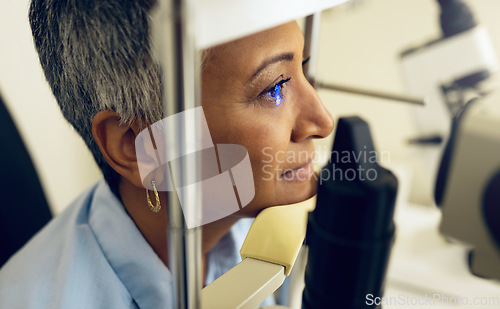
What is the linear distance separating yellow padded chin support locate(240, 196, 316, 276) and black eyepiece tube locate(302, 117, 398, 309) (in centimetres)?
5

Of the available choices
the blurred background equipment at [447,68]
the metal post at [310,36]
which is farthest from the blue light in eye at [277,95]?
the blurred background equipment at [447,68]

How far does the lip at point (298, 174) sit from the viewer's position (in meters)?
0.48

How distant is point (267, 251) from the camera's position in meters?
0.37

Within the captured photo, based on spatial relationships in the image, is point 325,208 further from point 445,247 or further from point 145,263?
point 445,247

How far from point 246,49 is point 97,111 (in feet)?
0.62

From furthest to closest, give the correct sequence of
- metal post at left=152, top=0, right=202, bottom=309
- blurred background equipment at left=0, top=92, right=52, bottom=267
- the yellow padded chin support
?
blurred background equipment at left=0, top=92, right=52, bottom=267, the yellow padded chin support, metal post at left=152, top=0, right=202, bottom=309

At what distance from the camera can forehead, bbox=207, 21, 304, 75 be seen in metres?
0.42

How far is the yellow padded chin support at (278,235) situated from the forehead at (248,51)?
165 mm

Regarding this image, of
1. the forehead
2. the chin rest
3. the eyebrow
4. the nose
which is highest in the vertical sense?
the forehead

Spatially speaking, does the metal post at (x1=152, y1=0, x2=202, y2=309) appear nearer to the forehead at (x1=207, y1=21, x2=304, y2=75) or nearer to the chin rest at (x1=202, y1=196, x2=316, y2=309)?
the chin rest at (x1=202, y1=196, x2=316, y2=309)

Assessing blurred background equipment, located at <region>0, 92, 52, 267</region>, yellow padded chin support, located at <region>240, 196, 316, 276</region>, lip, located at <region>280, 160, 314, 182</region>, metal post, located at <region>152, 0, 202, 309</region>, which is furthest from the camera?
blurred background equipment, located at <region>0, 92, 52, 267</region>

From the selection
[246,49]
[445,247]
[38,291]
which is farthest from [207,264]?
[445,247]

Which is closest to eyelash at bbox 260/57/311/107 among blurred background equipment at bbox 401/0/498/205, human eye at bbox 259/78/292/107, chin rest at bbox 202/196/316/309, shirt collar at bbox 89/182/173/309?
human eye at bbox 259/78/292/107

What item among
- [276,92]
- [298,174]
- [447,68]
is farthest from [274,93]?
[447,68]
